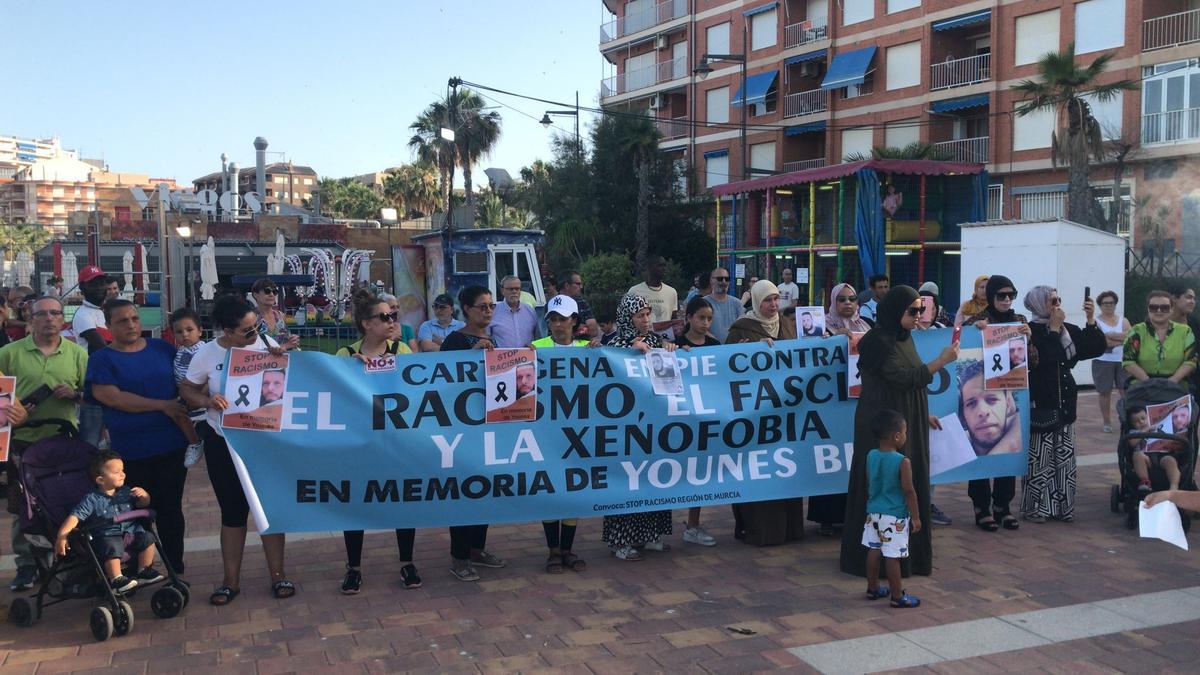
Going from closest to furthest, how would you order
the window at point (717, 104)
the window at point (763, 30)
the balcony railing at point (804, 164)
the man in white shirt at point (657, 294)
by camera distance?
the man in white shirt at point (657, 294) < the balcony railing at point (804, 164) < the window at point (763, 30) < the window at point (717, 104)

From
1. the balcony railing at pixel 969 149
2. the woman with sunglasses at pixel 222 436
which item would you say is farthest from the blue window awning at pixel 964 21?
the woman with sunglasses at pixel 222 436

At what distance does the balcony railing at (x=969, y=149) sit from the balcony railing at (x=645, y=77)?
1590 centimetres

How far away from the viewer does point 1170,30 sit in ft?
95.6

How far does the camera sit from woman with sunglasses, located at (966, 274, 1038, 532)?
7.16 meters

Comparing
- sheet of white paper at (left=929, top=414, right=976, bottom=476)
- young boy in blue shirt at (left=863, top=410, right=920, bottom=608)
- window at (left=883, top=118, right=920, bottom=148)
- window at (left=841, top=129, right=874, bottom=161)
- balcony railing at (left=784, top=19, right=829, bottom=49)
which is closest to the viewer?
young boy in blue shirt at (left=863, top=410, right=920, bottom=608)

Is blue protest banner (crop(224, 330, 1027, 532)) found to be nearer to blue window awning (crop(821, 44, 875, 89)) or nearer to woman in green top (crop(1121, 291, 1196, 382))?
woman in green top (crop(1121, 291, 1196, 382))

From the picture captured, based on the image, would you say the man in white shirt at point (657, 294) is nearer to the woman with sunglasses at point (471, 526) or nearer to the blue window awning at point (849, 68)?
the woman with sunglasses at point (471, 526)

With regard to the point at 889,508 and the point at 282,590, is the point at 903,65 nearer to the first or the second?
the point at 889,508

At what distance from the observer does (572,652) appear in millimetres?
4820

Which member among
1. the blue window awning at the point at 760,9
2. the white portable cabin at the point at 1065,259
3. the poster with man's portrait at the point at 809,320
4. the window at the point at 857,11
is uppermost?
the blue window awning at the point at 760,9

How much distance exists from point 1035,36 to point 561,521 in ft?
105

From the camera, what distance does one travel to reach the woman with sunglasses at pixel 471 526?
19.9 ft

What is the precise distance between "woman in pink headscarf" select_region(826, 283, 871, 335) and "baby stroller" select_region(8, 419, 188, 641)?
4608 millimetres

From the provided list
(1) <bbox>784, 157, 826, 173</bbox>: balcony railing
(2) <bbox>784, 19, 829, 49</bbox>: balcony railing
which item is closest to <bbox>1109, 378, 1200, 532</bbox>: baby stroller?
(2) <bbox>784, 19, 829, 49</bbox>: balcony railing
